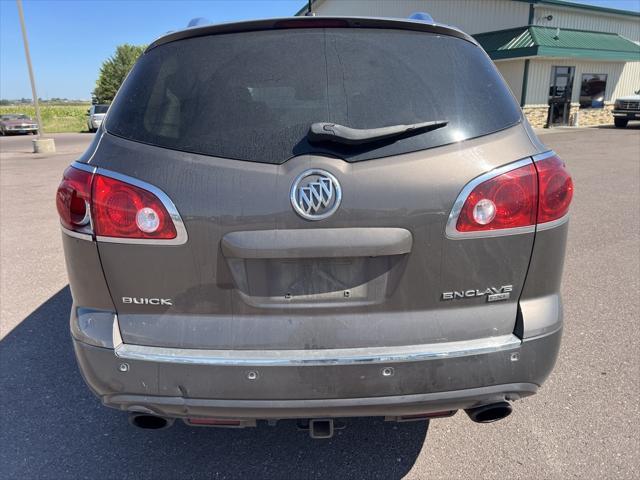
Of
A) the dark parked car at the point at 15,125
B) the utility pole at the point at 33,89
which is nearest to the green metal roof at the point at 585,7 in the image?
the utility pole at the point at 33,89

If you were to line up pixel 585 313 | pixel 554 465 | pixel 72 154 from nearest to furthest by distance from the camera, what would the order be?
pixel 554 465, pixel 585 313, pixel 72 154

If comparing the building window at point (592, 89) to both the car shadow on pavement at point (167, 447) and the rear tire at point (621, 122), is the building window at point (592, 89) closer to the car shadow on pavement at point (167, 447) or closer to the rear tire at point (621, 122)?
the rear tire at point (621, 122)

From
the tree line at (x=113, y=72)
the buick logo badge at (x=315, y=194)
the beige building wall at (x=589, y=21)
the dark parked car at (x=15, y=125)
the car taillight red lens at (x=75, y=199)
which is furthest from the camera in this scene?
the tree line at (x=113, y=72)

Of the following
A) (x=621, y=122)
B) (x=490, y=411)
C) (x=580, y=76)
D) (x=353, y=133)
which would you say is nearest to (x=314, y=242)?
(x=353, y=133)

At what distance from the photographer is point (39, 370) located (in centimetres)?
310

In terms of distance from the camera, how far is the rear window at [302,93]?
174 cm

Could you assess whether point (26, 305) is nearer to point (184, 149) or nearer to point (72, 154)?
point (184, 149)

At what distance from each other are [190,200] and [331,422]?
40.4 inches

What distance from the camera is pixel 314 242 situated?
5.53 feet

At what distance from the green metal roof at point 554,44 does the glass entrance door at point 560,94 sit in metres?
1.41

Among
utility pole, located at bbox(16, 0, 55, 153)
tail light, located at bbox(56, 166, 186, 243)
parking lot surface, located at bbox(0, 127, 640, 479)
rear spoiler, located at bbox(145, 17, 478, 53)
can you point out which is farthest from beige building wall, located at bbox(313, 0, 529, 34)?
tail light, located at bbox(56, 166, 186, 243)

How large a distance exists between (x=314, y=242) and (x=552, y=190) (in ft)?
3.04

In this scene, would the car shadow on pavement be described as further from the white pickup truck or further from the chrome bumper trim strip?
the white pickup truck

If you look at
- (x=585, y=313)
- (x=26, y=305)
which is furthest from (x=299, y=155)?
(x=26, y=305)
